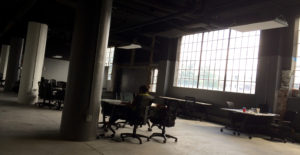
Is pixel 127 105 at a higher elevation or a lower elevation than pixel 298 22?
lower

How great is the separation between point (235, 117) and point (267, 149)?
231cm

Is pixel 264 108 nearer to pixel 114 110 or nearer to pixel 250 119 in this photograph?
pixel 250 119

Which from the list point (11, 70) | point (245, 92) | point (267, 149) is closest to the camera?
point (267, 149)

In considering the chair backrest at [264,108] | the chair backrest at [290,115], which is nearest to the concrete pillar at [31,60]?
the chair backrest at [264,108]

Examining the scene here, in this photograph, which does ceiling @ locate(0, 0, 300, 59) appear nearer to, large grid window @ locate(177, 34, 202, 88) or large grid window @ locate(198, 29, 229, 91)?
large grid window @ locate(198, 29, 229, 91)

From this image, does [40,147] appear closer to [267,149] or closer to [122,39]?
[267,149]

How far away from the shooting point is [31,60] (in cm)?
917

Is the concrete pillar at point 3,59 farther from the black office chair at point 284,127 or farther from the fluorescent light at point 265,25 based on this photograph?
the black office chair at point 284,127

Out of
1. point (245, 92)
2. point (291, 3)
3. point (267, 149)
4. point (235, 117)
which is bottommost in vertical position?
point (267, 149)

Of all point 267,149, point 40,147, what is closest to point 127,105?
point 40,147

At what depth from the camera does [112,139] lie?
5191mm

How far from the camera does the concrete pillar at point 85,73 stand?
471cm

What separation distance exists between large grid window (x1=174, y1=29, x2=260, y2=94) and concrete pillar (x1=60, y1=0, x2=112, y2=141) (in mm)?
6756

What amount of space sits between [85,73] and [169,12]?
4313 mm
